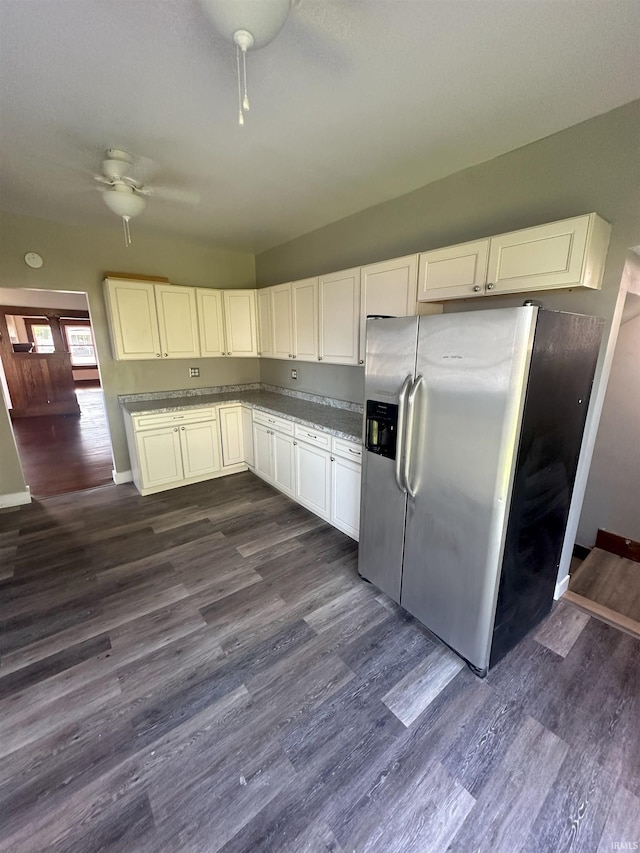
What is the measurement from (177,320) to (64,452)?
304 centimetres

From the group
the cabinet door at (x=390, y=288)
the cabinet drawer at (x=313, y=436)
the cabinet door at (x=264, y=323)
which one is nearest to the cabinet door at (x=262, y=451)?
the cabinet drawer at (x=313, y=436)

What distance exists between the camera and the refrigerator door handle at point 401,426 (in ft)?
6.00

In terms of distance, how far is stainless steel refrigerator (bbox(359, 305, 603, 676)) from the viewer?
1501mm

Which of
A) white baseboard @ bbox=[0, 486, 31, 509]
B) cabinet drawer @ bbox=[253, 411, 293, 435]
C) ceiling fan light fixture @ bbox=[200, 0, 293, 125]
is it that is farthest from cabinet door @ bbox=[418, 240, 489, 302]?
white baseboard @ bbox=[0, 486, 31, 509]

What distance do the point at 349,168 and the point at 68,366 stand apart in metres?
8.20

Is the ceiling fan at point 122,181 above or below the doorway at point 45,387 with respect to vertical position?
above

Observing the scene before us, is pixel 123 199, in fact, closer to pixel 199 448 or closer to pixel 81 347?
pixel 199 448

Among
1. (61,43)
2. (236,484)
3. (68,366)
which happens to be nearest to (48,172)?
(61,43)

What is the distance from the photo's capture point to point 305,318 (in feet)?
11.4

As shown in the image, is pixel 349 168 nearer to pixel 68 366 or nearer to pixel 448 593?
pixel 448 593

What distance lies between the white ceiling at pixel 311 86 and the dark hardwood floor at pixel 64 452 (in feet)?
9.94

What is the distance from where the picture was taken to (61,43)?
4.39ft

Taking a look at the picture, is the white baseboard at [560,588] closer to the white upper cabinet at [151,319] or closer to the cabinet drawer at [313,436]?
the cabinet drawer at [313,436]

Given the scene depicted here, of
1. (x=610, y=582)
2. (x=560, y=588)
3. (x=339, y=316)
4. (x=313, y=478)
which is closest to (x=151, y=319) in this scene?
(x=339, y=316)
